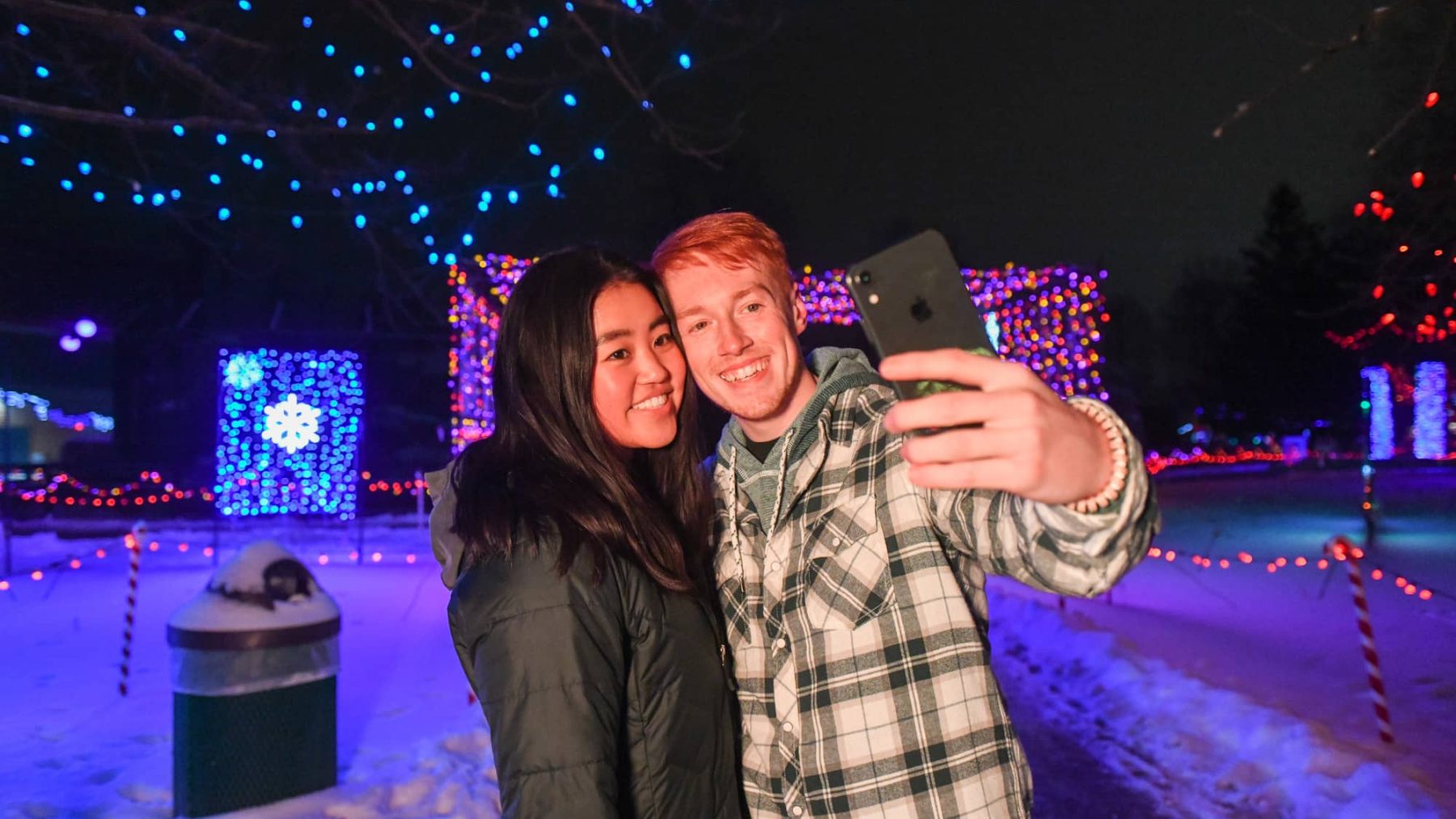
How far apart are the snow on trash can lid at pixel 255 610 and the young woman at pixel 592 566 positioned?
9.31 feet

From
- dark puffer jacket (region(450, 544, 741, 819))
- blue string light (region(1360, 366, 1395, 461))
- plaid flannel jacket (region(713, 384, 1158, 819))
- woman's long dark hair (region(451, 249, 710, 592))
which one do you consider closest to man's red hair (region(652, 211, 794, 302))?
woman's long dark hair (region(451, 249, 710, 592))

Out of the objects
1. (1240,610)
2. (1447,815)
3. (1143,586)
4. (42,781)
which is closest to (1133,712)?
(1447,815)

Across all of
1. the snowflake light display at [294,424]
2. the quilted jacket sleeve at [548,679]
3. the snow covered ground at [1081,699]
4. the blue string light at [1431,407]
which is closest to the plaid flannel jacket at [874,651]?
the quilted jacket sleeve at [548,679]

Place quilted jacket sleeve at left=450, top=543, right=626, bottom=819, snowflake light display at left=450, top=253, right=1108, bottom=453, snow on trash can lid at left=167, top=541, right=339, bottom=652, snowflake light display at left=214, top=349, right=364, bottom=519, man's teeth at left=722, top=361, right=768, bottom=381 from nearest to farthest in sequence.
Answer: quilted jacket sleeve at left=450, top=543, right=626, bottom=819 < man's teeth at left=722, top=361, right=768, bottom=381 < snow on trash can lid at left=167, top=541, right=339, bottom=652 < snowflake light display at left=450, top=253, right=1108, bottom=453 < snowflake light display at left=214, top=349, right=364, bottom=519

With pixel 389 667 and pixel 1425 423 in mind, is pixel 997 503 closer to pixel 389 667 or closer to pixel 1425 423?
pixel 389 667

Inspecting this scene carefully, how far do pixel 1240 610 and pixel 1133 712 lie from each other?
351cm

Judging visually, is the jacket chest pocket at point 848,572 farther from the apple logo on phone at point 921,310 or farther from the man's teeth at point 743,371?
the apple logo on phone at point 921,310

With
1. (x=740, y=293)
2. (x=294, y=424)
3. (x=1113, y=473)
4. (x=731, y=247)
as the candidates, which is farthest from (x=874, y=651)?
(x=294, y=424)

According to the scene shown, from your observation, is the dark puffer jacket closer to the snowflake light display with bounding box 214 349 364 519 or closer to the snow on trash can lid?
the snow on trash can lid

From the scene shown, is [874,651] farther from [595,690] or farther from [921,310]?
[921,310]

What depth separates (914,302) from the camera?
145 cm

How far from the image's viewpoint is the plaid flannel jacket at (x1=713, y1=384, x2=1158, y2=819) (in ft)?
6.21

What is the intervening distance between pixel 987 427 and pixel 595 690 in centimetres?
93

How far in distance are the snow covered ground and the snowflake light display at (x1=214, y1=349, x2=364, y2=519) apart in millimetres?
3362
